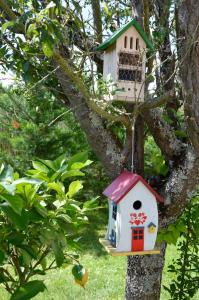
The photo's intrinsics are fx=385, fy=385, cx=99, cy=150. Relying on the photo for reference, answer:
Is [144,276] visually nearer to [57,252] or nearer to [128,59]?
[57,252]

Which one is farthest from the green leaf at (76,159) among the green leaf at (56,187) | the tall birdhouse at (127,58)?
the tall birdhouse at (127,58)

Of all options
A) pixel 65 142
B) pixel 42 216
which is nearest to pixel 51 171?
pixel 42 216

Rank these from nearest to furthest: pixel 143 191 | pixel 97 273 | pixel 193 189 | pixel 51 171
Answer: pixel 51 171 → pixel 143 191 → pixel 193 189 → pixel 97 273

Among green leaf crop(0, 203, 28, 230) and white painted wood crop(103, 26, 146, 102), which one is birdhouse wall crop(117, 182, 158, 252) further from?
green leaf crop(0, 203, 28, 230)

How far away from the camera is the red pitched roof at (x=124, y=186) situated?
1.79 meters

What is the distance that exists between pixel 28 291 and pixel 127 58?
118cm

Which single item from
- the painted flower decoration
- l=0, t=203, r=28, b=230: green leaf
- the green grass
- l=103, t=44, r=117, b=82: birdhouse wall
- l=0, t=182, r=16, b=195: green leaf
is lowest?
the green grass

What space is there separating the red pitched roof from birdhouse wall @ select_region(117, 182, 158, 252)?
0.03 meters

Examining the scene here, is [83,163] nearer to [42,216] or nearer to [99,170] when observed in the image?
[42,216]

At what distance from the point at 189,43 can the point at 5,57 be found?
879 mm

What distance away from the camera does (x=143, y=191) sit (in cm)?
185

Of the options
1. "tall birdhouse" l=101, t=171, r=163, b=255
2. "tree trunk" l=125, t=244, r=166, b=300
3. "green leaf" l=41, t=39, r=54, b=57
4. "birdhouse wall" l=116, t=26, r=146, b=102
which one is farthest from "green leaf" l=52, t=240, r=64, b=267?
"tree trunk" l=125, t=244, r=166, b=300

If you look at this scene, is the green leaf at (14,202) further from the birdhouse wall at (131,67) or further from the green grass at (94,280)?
the green grass at (94,280)

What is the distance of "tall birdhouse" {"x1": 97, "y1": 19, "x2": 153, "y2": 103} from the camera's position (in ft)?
5.82
